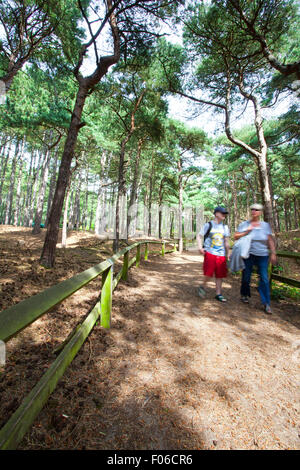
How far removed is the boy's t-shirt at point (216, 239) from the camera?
432 centimetres

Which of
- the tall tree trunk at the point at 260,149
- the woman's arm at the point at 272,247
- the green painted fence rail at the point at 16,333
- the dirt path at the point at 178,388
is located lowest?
the dirt path at the point at 178,388

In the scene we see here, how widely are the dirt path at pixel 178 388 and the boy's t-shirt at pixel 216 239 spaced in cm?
141

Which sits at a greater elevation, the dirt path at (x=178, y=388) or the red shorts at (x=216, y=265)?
the red shorts at (x=216, y=265)

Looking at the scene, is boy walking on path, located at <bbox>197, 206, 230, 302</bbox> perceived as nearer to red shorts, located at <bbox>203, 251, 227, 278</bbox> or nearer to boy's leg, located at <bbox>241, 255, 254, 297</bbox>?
red shorts, located at <bbox>203, 251, 227, 278</bbox>

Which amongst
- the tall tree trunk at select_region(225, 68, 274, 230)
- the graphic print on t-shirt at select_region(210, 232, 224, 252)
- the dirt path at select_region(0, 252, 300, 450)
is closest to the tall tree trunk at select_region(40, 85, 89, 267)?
the dirt path at select_region(0, 252, 300, 450)

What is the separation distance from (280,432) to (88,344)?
6.87 feet

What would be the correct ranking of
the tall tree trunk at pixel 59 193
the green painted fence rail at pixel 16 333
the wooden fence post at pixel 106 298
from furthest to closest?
the tall tree trunk at pixel 59 193, the wooden fence post at pixel 106 298, the green painted fence rail at pixel 16 333

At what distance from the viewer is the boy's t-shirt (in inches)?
170

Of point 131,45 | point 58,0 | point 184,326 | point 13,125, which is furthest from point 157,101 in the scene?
point 184,326

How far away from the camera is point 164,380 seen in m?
2.10

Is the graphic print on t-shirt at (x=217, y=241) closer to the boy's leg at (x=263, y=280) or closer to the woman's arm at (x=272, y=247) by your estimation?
the boy's leg at (x=263, y=280)

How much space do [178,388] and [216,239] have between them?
301cm

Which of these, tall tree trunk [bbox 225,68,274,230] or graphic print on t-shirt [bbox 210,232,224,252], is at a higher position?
tall tree trunk [bbox 225,68,274,230]

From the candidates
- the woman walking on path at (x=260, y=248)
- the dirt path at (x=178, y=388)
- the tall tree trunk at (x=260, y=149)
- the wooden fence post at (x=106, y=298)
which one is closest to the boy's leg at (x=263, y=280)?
the woman walking on path at (x=260, y=248)
